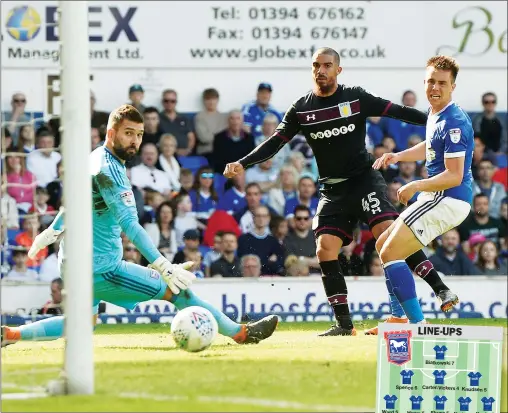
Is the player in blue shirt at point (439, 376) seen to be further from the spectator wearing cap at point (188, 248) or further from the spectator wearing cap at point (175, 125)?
the spectator wearing cap at point (175, 125)

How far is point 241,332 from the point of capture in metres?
10.5

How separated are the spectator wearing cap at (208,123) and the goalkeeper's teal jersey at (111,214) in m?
7.28

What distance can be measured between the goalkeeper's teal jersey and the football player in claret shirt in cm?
143

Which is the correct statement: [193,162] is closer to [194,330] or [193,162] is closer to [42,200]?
[42,200]

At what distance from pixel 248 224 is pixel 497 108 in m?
4.34

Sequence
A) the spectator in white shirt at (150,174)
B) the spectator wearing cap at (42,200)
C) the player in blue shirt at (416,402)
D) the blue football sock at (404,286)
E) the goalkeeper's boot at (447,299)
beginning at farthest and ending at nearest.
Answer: the spectator in white shirt at (150,174) < the spectator wearing cap at (42,200) < the goalkeeper's boot at (447,299) < the blue football sock at (404,286) < the player in blue shirt at (416,402)

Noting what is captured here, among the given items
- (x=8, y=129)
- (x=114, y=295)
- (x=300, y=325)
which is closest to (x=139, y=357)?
(x=114, y=295)

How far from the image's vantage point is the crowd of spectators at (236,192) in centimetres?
1608

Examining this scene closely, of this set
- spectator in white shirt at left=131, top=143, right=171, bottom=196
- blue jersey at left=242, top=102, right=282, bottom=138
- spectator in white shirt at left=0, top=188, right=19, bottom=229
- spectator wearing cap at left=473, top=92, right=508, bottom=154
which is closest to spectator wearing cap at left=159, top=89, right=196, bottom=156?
spectator in white shirt at left=131, top=143, right=171, bottom=196

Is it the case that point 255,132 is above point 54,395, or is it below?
above

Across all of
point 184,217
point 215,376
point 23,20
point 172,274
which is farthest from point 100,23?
point 215,376

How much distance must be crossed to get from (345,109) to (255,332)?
201 centimetres

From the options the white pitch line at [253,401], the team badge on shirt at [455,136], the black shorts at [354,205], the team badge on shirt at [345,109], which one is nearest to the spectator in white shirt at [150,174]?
the black shorts at [354,205]

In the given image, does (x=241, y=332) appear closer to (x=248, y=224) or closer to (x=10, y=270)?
(x=10, y=270)
